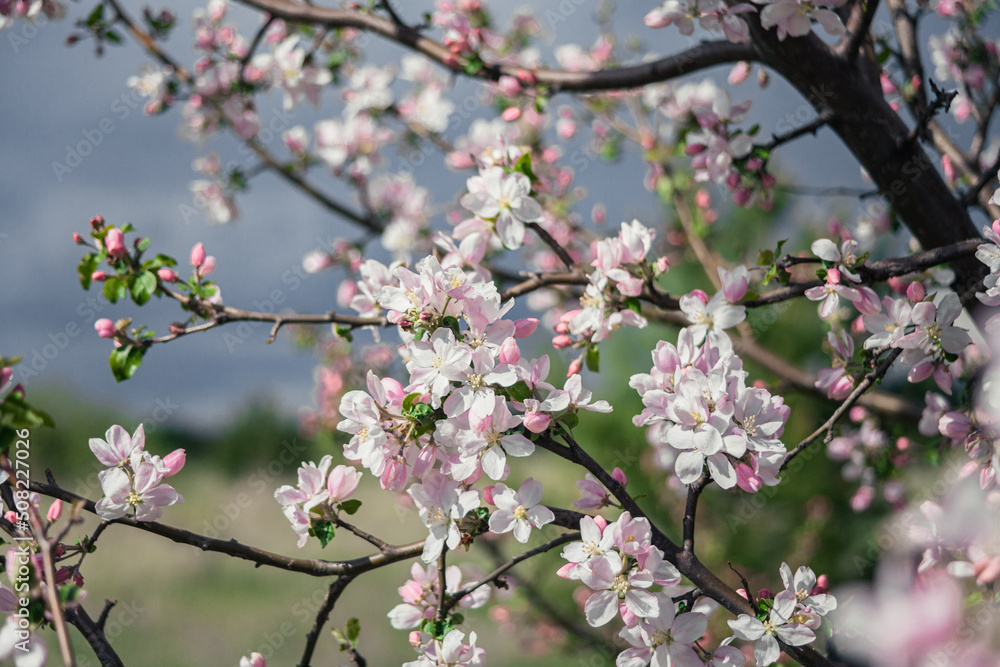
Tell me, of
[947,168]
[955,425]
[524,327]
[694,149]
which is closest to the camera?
[524,327]

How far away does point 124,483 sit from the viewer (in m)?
1.01

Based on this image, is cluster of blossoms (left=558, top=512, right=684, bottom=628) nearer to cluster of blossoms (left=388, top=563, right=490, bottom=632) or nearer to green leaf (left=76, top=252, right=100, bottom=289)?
cluster of blossoms (left=388, top=563, right=490, bottom=632)

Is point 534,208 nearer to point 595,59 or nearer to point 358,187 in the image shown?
point 358,187

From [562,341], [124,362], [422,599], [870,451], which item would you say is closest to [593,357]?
[562,341]

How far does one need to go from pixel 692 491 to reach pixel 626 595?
0.20 metres

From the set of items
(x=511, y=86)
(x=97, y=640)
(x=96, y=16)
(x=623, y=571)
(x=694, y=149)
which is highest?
(x=96, y=16)

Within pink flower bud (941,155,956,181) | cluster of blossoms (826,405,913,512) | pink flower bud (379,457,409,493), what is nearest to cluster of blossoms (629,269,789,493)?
pink flower bud (379,457,409,493)

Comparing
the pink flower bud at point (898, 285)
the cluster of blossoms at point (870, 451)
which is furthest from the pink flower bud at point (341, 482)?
the cluster of blossoms at point (870, 451)

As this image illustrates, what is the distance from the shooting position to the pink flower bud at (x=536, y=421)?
923 mm

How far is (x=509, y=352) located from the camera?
0.95 metres

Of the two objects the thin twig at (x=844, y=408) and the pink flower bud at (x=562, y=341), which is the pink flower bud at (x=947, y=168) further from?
the pink flower bud at (x=562, y=341)

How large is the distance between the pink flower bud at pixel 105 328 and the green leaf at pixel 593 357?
0.90 meters

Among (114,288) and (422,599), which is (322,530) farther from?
(114,288)

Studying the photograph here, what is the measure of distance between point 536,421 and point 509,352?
0.11 metres
